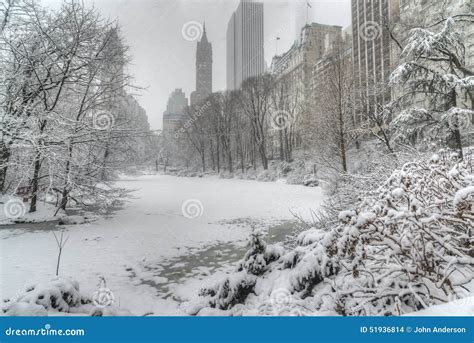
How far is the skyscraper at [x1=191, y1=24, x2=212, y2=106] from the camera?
57.1ft

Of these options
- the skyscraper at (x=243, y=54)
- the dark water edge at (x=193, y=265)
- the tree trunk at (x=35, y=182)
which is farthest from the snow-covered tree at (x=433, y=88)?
the skyscraper at (x=243, y=54)

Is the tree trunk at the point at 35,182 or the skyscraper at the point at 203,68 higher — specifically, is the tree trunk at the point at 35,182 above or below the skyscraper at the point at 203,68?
below

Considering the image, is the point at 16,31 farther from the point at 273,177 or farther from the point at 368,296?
the point at 273,177

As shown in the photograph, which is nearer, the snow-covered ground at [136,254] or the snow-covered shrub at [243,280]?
the snow-covered shrub at [243,280]

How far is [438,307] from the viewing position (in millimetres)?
2068

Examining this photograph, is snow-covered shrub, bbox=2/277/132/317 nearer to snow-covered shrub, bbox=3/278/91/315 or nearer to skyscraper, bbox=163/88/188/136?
snow-covered shrub, bbox=3/278/91/315

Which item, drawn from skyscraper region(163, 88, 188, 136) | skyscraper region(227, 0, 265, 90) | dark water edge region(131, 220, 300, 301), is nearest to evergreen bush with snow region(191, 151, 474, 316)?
→ dark water edge region(131, 220, 300, 301)

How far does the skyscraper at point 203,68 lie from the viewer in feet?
57.1

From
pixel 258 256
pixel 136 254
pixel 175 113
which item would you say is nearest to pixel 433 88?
pixel 258 256

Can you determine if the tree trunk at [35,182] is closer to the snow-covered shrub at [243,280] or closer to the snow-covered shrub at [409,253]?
the snow-covered shrub at [243,280]

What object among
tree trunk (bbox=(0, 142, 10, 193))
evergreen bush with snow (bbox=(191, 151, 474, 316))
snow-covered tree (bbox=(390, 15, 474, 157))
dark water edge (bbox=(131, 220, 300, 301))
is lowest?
dark water edge (bbox=(131, 220, 300, 301))

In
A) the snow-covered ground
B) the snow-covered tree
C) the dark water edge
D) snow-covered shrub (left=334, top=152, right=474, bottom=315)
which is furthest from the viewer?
the snow-covered tree

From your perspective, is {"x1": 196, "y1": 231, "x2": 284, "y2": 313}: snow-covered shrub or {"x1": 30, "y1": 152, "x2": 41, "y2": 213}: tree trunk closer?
{"x1": 196, "y1": 231, "x2": 284, "y2": 313}: snow-covered shrub
